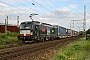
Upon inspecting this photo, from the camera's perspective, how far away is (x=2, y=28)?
6291cm

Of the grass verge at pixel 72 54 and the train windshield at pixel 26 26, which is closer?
the grass verge at pixel 72 54

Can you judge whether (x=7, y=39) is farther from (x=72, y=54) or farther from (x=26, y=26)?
(x=72, y=54)

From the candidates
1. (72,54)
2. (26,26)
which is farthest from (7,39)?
(72,54)

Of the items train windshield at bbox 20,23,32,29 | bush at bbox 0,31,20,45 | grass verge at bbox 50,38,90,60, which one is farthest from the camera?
bush at bbox 0,31,20,45

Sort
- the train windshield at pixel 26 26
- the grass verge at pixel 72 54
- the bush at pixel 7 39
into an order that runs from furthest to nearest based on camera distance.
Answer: the bush at pixel 7 39 < the train windshield at pixel 26 26 < the grass verge at pixel 72 54

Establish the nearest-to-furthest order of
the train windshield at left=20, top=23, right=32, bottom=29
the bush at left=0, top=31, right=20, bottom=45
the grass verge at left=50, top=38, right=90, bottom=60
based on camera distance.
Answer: the grass verge at left=50, top=38, right=90, bottom=60 < the train windshield at left=20, top=23, right=32, bottom=29 < the bush at left=0, top=31, right=20, bottom=45

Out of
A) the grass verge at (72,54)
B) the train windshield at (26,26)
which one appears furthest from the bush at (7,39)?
the grass verge at (72,54)

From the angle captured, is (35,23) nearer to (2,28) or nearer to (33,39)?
(33,39)

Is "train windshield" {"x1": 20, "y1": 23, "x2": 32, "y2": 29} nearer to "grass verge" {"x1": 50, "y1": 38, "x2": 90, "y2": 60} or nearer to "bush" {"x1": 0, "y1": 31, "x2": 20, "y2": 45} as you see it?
"bush" {"x1": 0, "y1": 31, "x2": 20, "y2": 45}

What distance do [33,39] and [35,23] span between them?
8.78 ft

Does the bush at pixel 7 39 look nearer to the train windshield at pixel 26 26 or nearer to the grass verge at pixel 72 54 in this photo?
the train windshield at pixel 26 26

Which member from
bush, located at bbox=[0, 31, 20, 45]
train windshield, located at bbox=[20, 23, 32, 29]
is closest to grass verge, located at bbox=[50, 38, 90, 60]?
train windshield, located at bbox=[20, 23, 32, 29]

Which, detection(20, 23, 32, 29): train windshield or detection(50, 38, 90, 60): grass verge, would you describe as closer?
detection(50, 38, 90, 60): grass verge

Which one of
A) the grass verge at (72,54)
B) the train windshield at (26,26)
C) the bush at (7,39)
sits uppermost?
the train windshield at (26,26)
